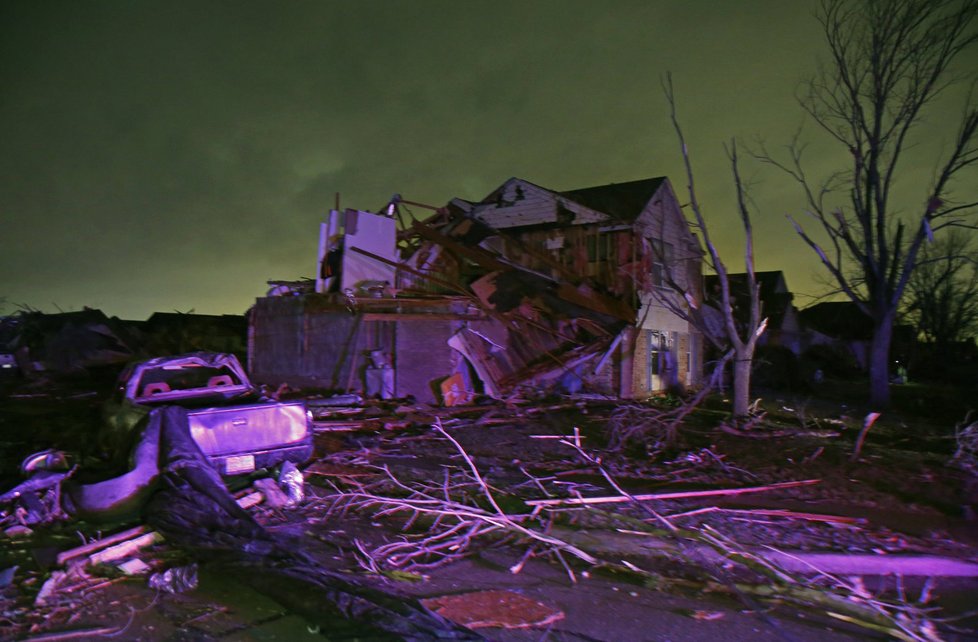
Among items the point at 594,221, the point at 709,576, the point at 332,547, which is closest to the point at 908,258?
the point at 594,221

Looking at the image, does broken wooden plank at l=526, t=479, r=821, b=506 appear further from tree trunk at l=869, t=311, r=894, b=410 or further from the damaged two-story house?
tree trunk at l=869, t=311, r=894, b=410

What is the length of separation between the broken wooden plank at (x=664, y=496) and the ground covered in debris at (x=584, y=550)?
0.11 ft

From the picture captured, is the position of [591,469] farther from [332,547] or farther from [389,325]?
[389,325]

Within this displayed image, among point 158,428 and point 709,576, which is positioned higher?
point 158,428

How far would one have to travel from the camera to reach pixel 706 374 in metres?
23.7

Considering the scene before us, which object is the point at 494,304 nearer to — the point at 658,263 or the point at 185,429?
the point at 658,263

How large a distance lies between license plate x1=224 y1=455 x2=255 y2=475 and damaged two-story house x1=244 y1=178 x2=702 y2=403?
7.96 m

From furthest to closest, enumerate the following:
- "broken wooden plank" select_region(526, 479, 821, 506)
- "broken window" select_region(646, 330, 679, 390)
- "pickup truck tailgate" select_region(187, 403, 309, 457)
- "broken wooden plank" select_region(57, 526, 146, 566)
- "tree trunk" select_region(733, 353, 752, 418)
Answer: "broken window" select_region(646, 330, 679, 390) → "tree trunk" select_region(733, 353, 752, 418) → "pickup truck tailgate" select_region(187, 403, 309, 457) → "broken wooden plank" select_region(526, 479, 821, 506) → "broken wooden plank" select_region(57, 526, 146, 566)

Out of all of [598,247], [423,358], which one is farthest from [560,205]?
[423,358]

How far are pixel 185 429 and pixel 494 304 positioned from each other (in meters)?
10.6

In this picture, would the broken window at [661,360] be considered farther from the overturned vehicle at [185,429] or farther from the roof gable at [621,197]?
the overturned vehicle at [185,429]

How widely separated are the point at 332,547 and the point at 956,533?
20.1ft

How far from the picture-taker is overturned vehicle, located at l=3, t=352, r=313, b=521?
6109mm

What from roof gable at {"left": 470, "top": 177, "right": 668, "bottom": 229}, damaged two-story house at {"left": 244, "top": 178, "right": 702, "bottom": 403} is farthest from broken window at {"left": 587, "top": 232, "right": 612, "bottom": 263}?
roof gable at {"left": 470, "top": 177, "right": 668, "bottom": 229}
